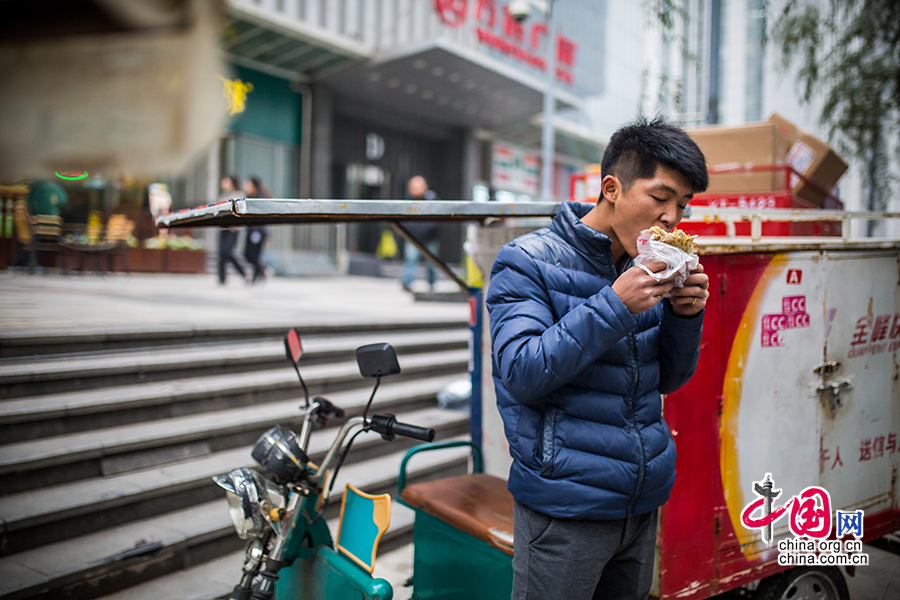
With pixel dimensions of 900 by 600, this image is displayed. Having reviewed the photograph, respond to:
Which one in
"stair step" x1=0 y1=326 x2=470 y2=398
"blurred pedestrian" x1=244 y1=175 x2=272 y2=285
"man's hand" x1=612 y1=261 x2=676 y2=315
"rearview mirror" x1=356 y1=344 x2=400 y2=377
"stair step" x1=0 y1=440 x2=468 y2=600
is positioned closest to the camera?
"man's hand" x1=612 y1=261 x2=676 y2=315

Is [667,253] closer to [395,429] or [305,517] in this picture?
[395,429]

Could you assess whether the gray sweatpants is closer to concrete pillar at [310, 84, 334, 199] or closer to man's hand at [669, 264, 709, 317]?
man's hand at [669, 264, 709, 317]

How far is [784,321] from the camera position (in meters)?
2.73

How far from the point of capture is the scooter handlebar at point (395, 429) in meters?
2.15

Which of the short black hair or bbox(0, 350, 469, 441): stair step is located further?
bbox(0, 350, 469, 441): stair step

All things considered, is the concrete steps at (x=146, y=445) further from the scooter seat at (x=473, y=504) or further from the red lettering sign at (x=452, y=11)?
the red lettering sign at (x=452, y=11)

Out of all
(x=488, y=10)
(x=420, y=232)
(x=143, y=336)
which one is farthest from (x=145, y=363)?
(x=488, y=10)

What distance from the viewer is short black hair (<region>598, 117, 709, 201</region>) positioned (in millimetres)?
1591

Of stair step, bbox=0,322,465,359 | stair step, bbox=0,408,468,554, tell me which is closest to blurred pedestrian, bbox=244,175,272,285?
stair step, bbox=0,322,465,359

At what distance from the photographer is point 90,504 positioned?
3.22 meters

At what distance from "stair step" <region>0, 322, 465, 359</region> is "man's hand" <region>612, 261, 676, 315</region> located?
4.40 metres

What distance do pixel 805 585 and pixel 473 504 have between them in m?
1.65

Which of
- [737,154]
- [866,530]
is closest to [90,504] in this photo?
[866,530]

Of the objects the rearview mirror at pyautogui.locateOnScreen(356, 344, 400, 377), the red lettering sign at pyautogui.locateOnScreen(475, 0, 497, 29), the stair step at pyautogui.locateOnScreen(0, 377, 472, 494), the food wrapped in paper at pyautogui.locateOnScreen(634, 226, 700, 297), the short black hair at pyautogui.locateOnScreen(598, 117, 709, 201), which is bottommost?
the stair step at pyautogui.locateOnScreen(0, 377, 472, 494)
